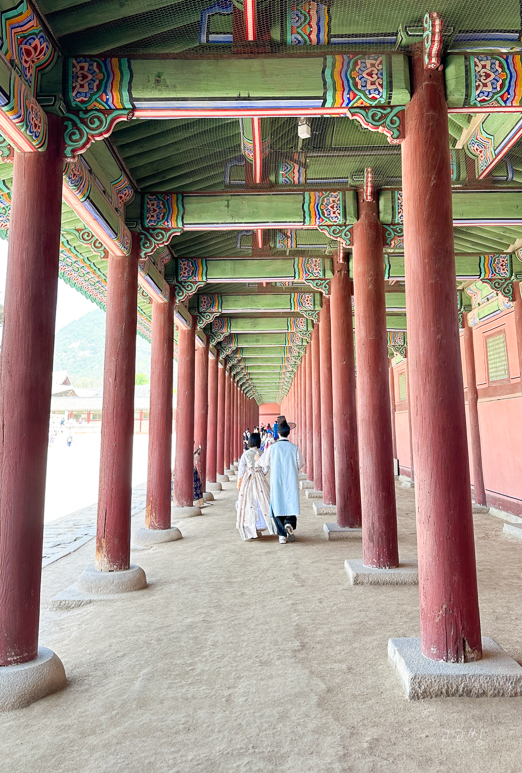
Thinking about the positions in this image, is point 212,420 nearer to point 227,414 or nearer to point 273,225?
point 227,414

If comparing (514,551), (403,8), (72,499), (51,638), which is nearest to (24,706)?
(51,638)

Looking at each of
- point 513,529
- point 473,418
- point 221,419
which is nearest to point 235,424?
point 221,419

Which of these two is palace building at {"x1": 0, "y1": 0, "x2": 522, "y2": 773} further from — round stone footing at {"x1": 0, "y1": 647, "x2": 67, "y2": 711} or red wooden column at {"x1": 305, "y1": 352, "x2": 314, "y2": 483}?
red wooden column at {"x1": 305, "y1": 352, "x2": 314, "y2": 483}

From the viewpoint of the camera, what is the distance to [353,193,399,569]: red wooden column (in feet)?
18.6

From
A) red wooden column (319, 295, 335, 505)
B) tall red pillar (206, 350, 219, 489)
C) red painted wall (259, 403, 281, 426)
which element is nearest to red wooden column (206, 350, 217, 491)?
tall red pillar (206, 350, 219, 489)

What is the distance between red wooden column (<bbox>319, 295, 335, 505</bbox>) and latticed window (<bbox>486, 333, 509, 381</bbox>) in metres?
3.67

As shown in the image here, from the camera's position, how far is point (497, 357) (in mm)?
10992

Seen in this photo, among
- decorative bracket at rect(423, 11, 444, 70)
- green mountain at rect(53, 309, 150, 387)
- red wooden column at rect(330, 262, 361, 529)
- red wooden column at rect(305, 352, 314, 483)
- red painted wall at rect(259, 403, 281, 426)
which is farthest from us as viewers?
green mountain at rect(53, 309, 150, 387)

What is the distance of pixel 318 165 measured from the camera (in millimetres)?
6258

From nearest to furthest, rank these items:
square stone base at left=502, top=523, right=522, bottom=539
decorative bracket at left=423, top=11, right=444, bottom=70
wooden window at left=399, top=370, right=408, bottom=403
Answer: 1. decorative bracket at left=423, top=11, right=444, bottom=70
2. square stone base at left=502, top=523, right=522, bottom=539
3. wooden window at left=399, top=370, right=408, bottom=403

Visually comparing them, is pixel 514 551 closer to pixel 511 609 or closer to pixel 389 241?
pixel 511 609

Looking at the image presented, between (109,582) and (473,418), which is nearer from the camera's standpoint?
(109,582)

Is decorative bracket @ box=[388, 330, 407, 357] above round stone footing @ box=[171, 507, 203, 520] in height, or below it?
above

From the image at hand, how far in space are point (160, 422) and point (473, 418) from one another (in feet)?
23.7
